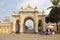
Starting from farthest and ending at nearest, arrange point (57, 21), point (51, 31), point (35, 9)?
point (57, 21), point (35, 9), point (51, 31)

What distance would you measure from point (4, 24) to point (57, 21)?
14744 millimetres

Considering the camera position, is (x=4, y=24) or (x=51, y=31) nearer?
(x=51, y=31)

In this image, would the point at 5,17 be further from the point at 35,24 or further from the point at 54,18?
the point at 54,18

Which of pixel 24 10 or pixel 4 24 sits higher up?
pixel 24 10

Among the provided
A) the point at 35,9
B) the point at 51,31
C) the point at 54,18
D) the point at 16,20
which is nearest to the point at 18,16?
the point at 16,20

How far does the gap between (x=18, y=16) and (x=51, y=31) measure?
3885 centimetres

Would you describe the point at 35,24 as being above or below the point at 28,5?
below

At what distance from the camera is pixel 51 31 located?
53.8ft

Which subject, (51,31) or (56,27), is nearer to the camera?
(51,31)

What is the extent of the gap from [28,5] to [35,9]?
225cm

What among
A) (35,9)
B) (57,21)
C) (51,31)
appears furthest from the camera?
(57,21)

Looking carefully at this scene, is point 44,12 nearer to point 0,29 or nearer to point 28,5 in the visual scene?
point 28,5

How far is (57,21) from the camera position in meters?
57.0

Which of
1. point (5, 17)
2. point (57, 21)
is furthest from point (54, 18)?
point (5, 17)
